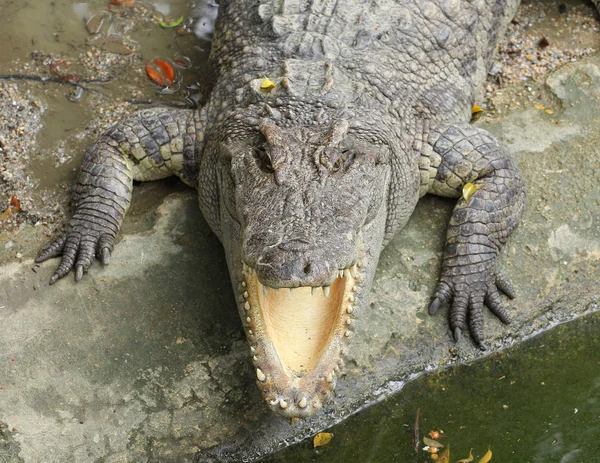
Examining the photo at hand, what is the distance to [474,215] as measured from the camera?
4562 millimetres

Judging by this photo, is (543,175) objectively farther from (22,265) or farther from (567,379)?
(22,265)

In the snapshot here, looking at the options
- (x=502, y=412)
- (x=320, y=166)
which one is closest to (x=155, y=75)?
(x=320, y=166)

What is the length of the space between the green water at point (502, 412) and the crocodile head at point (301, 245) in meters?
0.61

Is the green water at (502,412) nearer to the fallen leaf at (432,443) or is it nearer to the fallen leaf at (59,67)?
the fallen leaf at (432,443)

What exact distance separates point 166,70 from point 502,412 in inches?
122

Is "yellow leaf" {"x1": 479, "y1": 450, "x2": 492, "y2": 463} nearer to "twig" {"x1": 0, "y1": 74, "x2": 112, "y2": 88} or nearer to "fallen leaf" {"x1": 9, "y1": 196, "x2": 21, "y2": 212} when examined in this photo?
"fallen leaf" {"x1": 9, "y1": 196, "x2": 21, "y2": 212}

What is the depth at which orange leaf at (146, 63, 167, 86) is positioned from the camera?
549 centimetres

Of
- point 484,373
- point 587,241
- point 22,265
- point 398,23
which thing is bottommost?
point 22,265

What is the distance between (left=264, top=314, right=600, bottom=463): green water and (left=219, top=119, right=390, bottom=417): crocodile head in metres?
0.61

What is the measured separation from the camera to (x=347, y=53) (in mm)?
4742

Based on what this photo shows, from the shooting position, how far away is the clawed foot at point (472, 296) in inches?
170

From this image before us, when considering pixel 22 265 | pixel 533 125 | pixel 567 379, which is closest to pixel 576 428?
pixel 567 379

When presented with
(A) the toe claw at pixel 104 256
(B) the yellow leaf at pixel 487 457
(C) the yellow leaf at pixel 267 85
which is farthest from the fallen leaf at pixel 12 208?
(B) the yellow leaf at pixel 487 457

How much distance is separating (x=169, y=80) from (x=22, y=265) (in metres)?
1.78
